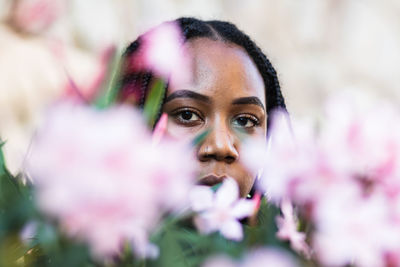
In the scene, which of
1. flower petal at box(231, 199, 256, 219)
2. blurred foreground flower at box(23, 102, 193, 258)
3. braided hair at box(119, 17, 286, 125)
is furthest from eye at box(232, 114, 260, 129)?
blurred foreground flower at box(23, 102, 193, 258)

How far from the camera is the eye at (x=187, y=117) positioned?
0.69m

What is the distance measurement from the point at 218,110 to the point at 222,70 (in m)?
0.06

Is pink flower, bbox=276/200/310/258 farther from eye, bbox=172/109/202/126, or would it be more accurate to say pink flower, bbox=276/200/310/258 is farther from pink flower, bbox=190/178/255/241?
eye, bbox=172/109/202/126

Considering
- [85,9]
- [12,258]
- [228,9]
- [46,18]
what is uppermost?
[228,9]

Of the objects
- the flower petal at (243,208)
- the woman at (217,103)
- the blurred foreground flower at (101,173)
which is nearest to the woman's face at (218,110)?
the woman at (217,103)

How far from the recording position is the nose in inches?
24.0

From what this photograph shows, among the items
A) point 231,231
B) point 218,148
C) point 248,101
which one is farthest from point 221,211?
point 248,101

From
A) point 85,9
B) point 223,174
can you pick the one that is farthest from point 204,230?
point 85,9

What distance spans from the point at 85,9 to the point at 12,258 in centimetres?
304

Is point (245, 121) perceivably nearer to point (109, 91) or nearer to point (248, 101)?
point (248, 101)

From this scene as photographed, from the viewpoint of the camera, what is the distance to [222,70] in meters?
0.72

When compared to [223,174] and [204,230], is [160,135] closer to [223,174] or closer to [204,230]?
[204,230]

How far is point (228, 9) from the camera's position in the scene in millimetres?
3551

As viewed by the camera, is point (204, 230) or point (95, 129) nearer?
point (95, 129)
